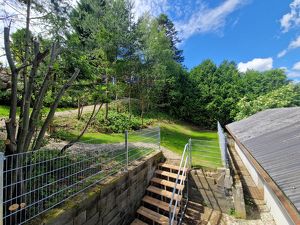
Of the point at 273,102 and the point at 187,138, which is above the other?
the point at 273,102

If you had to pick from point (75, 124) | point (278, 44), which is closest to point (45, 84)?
point (75, 124)

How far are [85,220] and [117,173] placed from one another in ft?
5.20

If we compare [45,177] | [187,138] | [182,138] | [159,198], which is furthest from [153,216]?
[187,138]

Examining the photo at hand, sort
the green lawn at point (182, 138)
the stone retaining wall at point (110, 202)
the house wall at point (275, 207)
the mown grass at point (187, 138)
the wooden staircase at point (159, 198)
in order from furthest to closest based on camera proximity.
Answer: the mown grass at point (187, 138) → the green lawn at point (182, 138) → the wooden staircase at point (159, 198) → the house wall at point (275, 207) → the stone retaining wall at point (110, 202)

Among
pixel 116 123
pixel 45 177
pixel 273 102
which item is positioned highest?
pixel 273 102

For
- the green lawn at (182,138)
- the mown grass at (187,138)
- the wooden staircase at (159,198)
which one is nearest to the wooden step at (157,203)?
the wooden staircase at (159,198)

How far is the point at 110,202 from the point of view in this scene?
488 cm

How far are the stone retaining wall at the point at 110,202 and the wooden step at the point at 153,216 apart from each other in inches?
8.7

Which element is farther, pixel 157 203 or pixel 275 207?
pixel 157 203

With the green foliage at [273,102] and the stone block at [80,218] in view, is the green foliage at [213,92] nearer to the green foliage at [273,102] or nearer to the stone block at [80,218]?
the green foliage at [273,102]

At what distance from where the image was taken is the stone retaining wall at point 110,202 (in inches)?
142

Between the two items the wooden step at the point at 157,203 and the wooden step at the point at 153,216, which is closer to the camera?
the wooden step at the point at 153,216

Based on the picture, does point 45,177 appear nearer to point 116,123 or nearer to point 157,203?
point 157,203

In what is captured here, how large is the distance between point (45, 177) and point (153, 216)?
3.35 meters
